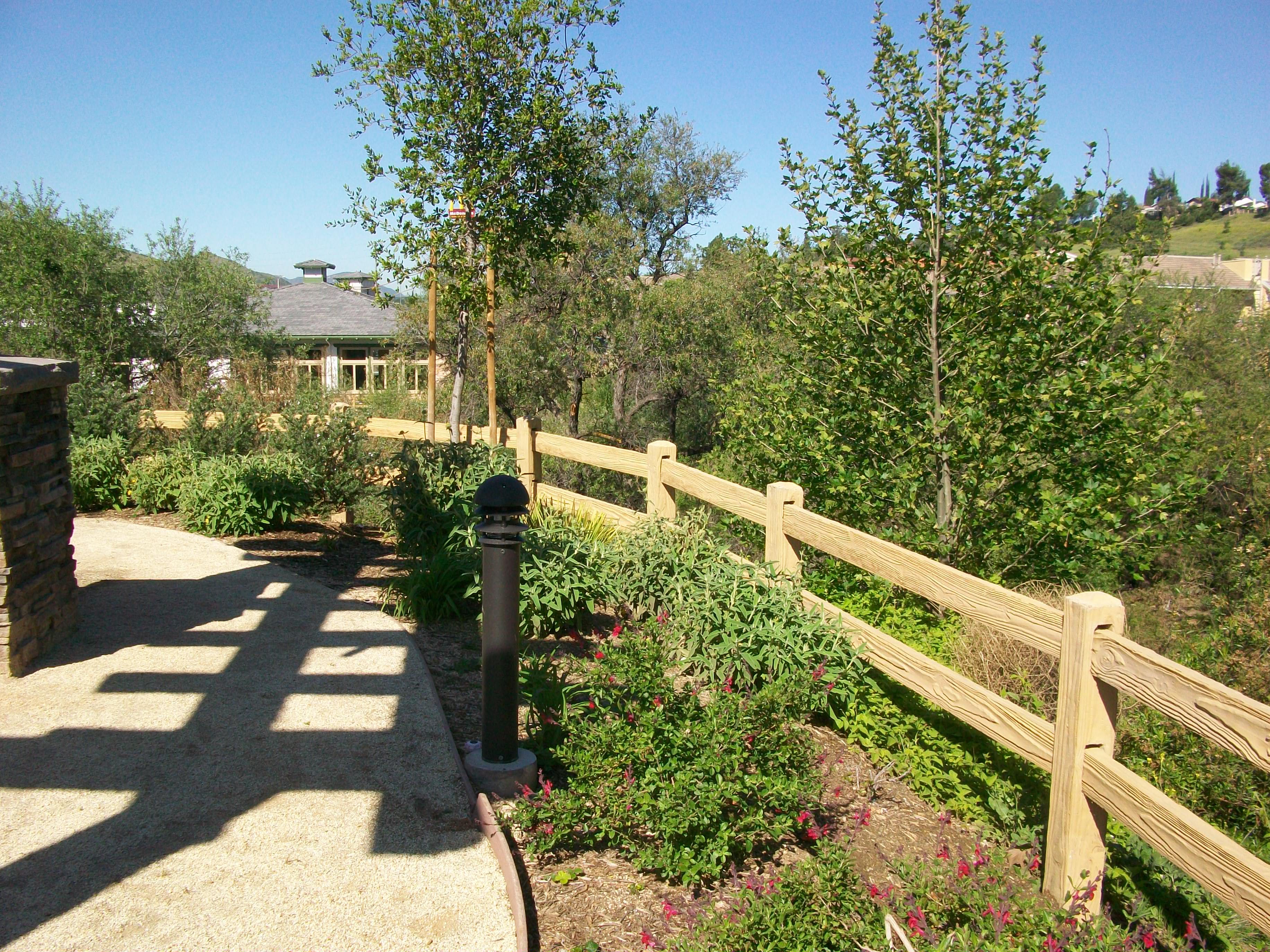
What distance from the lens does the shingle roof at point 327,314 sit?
32.8 m

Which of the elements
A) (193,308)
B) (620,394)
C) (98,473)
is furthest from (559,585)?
(193,308)

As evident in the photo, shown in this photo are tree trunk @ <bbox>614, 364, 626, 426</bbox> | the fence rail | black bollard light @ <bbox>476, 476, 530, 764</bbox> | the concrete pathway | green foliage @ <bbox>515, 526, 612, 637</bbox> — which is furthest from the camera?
tree trunk @ <bbox>614, 364, 626, 426</bbox>

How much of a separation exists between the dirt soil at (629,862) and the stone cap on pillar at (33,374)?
2.59 meters

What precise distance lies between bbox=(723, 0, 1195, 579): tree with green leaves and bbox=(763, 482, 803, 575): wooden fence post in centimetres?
124

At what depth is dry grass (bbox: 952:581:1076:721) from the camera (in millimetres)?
4773

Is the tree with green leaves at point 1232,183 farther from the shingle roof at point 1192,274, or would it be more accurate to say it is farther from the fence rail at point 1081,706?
the fence rail at point 1081,706

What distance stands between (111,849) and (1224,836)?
3.87m

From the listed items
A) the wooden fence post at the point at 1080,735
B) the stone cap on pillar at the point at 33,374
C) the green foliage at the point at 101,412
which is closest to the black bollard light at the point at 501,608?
the wooden fence post at the point at 1080,735

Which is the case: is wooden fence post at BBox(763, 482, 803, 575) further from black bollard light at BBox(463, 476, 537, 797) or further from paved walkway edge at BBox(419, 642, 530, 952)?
paved walkway edge at BBox(419, 642, 530, 952)

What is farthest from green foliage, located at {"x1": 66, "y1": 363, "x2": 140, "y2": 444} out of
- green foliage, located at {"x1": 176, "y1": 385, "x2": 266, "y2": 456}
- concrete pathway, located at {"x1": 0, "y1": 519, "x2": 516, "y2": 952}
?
concrete pathway, located at {"x1": 0, "y1": 519, "x2": 516, "y2": 952}

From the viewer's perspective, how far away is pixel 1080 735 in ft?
A: 11.5

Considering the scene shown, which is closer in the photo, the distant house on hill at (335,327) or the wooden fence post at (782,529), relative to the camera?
the wooden fence post at (782,529)

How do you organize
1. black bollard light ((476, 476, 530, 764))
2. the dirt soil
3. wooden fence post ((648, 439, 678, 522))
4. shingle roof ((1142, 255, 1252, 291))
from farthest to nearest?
shingle roof ((1142, 255, 1252, 291))
wooden fence post ((648, 439, 678, 522))
black bollard light ((476, 476, 530, 764))
the dirt soil

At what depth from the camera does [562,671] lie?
17.7ft
